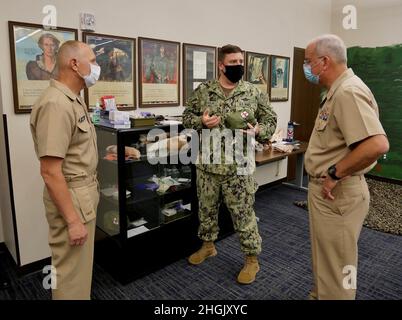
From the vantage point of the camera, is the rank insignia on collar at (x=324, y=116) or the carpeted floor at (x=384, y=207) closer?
the rank insignia on collar at (x=324, y=116)

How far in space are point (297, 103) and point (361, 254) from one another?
256cm

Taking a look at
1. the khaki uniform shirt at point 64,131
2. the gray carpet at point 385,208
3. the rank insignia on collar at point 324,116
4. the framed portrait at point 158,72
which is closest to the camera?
the khaki uniform shirt at point 64,131

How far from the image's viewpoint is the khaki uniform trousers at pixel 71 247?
1.51 metres

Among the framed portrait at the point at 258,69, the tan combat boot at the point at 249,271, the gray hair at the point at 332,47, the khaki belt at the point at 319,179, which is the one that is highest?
the framed portrait at the point at 258,69

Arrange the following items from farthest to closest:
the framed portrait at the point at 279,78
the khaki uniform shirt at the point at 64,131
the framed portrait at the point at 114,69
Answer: the framed portrait at the point at 279,78
the framed portrait at the point at 114,69
the khaki uniform shirt at the point at 64,131

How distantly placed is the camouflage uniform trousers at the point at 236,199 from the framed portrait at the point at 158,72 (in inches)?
35.3

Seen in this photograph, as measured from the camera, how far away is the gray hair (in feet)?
5.20

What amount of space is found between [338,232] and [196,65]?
2.17 m

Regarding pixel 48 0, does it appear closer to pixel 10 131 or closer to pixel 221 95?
pixel 10 131

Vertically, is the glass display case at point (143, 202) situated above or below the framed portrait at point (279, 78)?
below

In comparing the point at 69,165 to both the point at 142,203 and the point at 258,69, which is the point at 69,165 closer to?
the point at 142,203

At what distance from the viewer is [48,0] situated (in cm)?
219

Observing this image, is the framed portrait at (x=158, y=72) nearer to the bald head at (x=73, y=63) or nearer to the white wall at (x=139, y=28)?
the white wall at (x=139, y=28)

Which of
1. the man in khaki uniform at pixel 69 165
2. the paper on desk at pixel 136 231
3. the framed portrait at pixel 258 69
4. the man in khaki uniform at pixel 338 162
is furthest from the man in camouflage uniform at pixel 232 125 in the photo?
the framed portrait at pixel 258 69
